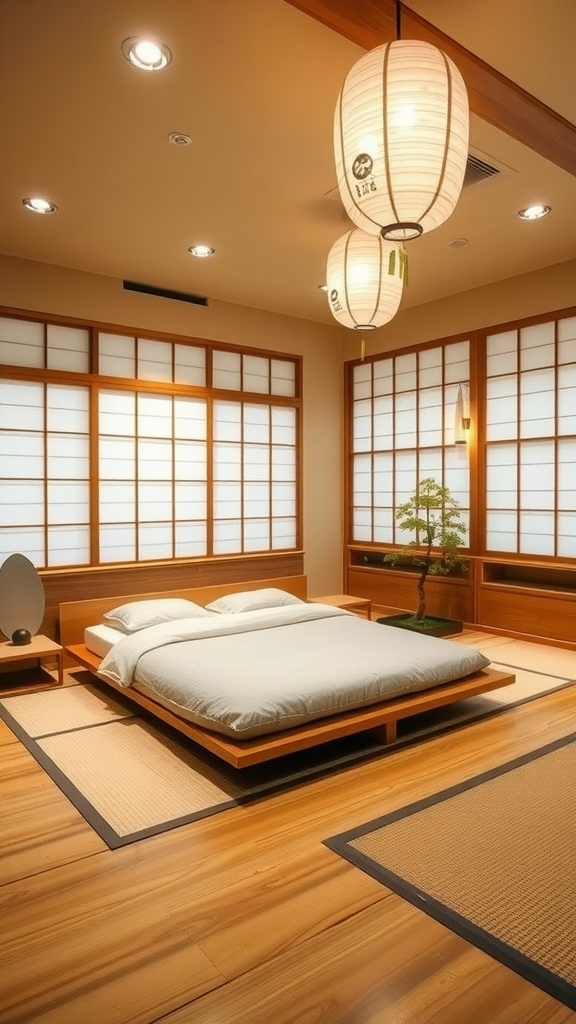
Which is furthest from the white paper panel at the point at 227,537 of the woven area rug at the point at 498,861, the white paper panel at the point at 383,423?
the woven area rug at the point at 498,861

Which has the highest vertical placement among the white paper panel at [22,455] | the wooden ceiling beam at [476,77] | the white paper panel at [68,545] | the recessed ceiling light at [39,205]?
the recessed ceiling light at [39,205]

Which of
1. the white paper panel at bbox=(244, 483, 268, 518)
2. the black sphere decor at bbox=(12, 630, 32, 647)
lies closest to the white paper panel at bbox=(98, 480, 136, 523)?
the white paper panel at bbox=(244, 483, 268, 518)

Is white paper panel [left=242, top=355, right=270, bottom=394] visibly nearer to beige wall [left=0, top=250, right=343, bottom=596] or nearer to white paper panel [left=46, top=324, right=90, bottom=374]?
beige wall [left=0, top=250, right=343, bottom=596]

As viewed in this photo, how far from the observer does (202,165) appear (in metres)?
3.25

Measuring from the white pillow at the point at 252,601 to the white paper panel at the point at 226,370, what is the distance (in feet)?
6.39

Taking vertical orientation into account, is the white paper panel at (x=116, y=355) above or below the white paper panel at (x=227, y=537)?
above

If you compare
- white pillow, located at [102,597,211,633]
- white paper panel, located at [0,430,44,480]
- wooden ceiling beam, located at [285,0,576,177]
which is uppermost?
wooden ceiling beam, located at [285,0,576,177]

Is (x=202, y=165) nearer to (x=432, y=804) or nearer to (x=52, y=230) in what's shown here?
(x=52, y=230)

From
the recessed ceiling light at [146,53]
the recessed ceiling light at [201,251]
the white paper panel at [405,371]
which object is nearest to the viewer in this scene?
the recessed ceiling light at [146,53]

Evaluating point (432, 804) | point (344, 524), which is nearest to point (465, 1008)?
point (432, 804)

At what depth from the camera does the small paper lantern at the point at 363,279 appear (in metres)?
3.06

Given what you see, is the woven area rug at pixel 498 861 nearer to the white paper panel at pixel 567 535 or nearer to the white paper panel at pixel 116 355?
the white paper panel at pixel 567 535

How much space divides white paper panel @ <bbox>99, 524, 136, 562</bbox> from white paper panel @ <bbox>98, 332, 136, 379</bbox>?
3.94 feet

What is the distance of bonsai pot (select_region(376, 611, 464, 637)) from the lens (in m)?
5.12
